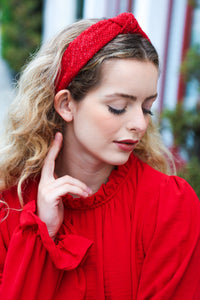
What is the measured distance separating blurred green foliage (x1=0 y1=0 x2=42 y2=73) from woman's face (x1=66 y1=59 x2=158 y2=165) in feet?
31.2

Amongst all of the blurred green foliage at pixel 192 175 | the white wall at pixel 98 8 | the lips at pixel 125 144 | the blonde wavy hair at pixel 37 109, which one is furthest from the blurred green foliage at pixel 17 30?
the lips at pixel 125 144

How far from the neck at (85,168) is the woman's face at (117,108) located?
14 centimetres

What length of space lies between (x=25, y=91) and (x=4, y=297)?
38.6 inches

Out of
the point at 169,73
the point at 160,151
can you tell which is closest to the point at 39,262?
the point at 160,151

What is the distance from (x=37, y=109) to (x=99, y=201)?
54cm

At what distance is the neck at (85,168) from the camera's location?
183cm

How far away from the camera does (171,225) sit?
1642 mm

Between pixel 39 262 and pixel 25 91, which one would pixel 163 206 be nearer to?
pixel 39 262

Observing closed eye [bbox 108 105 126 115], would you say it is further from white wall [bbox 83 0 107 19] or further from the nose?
white wall [bbox 83 0 107 19]

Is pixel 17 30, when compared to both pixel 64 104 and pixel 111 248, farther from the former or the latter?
pixel 111 248

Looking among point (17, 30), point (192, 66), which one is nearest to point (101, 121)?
point (192, 66)

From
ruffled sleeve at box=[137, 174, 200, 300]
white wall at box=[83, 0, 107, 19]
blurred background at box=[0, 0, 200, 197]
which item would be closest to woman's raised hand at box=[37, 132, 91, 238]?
ruffled sleeve at box=[137, 174, 200, 300]

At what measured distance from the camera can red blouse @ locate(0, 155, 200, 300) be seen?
1576 millimetres

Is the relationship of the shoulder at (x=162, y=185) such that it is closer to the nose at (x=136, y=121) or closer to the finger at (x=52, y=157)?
the nose at (x=136, y=121)
